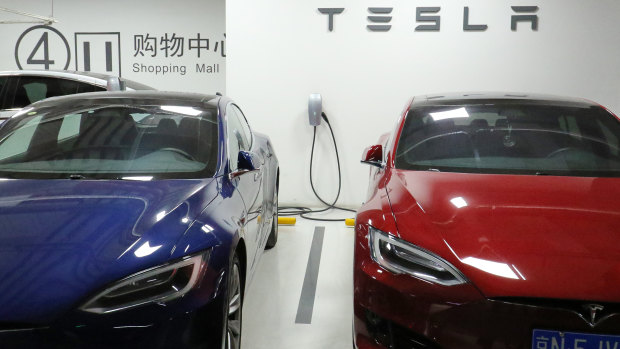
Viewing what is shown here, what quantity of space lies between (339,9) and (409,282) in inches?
167

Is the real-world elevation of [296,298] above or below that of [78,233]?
below

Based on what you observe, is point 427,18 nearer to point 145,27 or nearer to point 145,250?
point 145,250

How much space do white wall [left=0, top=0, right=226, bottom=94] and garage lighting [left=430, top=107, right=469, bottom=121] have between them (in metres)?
6.99

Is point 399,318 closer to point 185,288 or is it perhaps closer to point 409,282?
point 409,282

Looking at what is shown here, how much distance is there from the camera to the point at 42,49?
31.1 ft

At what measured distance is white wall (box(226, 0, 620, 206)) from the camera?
538 centimetres

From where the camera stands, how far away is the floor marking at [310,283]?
2965 millimetres

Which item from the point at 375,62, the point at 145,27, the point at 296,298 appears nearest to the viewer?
the point at 296,298

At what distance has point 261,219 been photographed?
306 centimetres

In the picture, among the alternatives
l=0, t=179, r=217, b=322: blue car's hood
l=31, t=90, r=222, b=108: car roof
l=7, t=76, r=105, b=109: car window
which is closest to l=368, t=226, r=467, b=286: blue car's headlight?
l=0, t=179, r=217, b=322: blue car's hood

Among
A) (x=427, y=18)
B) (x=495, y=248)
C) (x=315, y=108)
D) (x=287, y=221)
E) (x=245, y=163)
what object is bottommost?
(x=287, y=221)

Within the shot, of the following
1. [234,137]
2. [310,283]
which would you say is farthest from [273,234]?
[234,137]

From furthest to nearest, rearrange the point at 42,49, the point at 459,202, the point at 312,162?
the point at 42,49
the point at 312,162
the point at 459,202

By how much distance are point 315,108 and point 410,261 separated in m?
3.74
